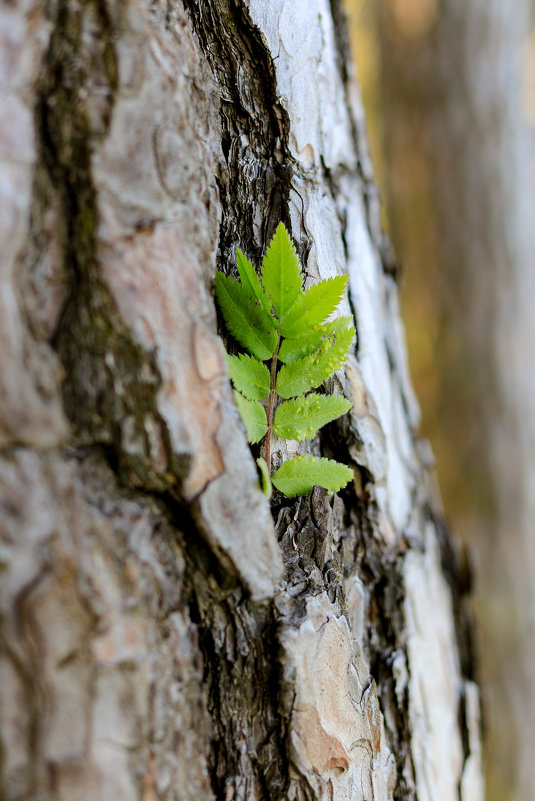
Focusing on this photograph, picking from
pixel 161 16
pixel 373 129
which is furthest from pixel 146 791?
pixel 373 129

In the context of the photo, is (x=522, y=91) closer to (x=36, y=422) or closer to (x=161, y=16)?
(x=161, y=16)

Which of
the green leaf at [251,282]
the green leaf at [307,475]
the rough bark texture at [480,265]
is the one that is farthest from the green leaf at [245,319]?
the rough bark texture at [480,265]

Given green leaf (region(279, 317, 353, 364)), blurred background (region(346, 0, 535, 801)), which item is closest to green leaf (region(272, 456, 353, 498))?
green leaf (region(279, 317, 353, 364))

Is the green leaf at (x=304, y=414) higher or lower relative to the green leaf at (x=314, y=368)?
lower

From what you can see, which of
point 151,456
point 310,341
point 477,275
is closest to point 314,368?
point 310,341

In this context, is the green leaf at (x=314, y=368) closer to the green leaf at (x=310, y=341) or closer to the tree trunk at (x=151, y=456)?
the green leaf at (x=310, y=341)
